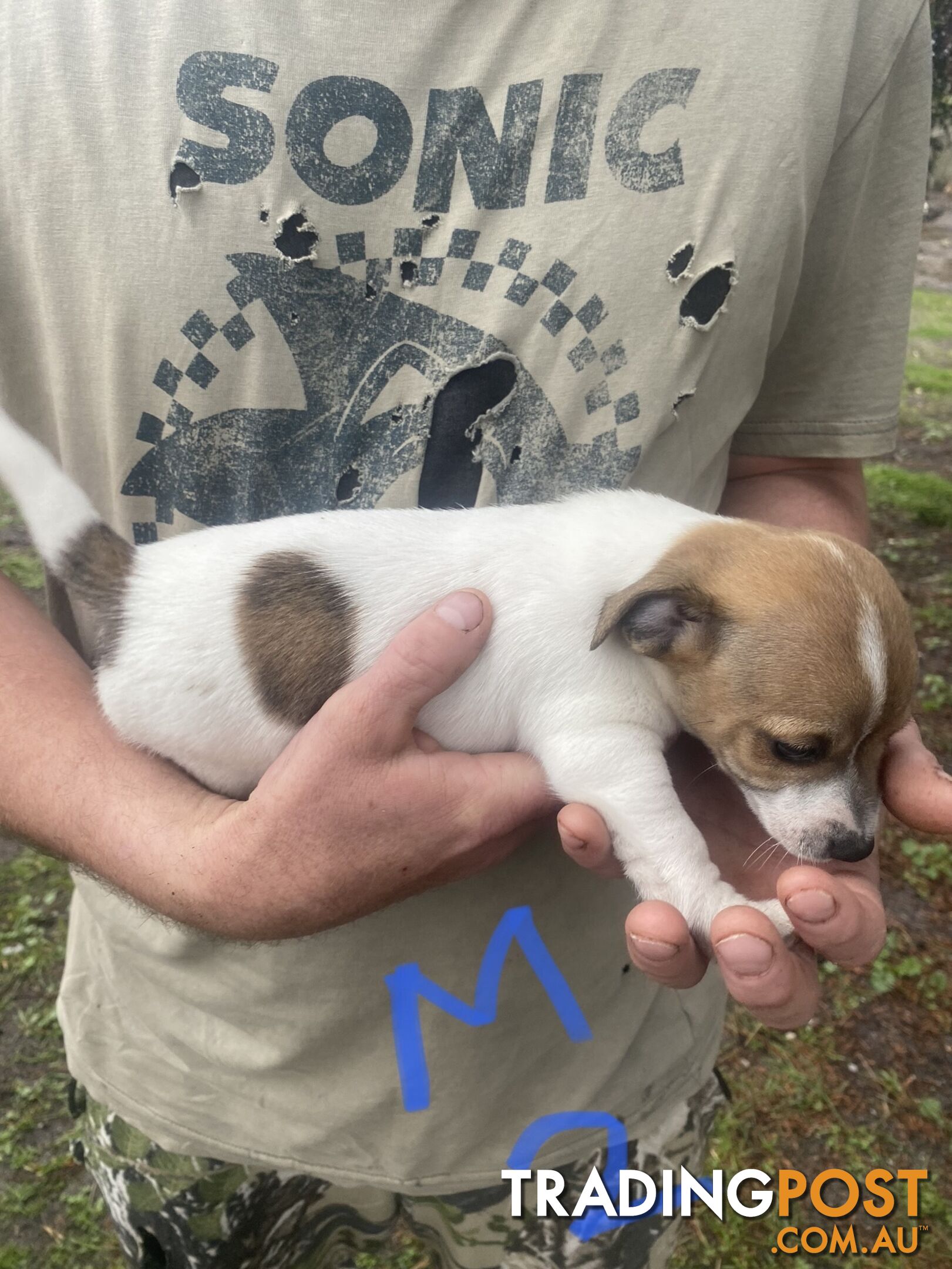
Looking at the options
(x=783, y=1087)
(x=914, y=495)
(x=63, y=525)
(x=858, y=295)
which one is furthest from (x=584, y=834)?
(x=914, y=495)

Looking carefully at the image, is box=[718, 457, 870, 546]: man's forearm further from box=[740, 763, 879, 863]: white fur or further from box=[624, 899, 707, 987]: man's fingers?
box=[624, 899, 707, 987]: man's fingers

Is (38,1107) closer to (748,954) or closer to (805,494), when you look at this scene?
(748,954)

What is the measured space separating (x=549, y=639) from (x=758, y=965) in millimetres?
650

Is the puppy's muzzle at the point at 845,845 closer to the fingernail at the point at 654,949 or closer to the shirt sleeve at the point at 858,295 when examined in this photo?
the fingernail at the point at 654,949

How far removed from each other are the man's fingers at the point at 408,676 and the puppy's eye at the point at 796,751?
553 mm

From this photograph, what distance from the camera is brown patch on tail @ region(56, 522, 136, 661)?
1.78m

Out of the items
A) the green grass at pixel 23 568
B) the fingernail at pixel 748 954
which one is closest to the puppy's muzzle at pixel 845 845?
the fingernail at pixel 748 954

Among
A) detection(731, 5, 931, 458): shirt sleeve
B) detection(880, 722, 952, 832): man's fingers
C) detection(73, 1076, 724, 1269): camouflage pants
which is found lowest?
detection(73, 1076, 724, 1269): camouflage pants

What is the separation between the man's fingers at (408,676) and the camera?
155cm

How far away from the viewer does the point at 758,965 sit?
1396 mm

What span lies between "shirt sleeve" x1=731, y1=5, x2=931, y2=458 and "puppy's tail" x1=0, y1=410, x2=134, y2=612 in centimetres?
135

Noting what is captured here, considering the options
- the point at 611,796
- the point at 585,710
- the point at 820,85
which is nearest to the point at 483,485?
the point at 585,710

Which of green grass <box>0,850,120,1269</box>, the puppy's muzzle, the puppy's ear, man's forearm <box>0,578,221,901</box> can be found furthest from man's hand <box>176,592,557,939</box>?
green grass <box>0,850,120,1269</box>

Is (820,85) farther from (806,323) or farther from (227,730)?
(227,730)
